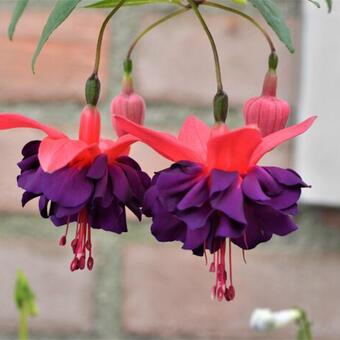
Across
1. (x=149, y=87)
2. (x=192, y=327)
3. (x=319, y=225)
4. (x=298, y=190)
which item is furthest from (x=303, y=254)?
(x=298, y=190)

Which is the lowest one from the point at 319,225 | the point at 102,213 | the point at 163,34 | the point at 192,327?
the point at 192,327

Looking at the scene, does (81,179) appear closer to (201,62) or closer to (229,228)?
(229,228)

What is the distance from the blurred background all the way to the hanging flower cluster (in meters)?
0.48

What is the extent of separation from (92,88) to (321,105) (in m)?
0.50

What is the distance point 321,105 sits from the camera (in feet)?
3.15

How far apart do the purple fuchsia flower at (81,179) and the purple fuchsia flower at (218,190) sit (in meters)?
0.02

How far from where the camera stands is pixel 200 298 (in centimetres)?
102

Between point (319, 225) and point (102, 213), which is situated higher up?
point (102, 213)

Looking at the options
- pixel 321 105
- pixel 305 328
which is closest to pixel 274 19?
pixel 305 328

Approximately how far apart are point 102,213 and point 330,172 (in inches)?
21.3

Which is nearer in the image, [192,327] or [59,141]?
[59,141]

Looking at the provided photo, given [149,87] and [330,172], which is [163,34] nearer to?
[149,87]

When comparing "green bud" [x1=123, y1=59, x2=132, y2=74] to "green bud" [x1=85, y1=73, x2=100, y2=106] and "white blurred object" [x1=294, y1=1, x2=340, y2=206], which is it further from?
"white blurred object" [x1=294, y1=1, x2=340, y2=206]

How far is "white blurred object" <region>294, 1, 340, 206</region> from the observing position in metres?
0.96
